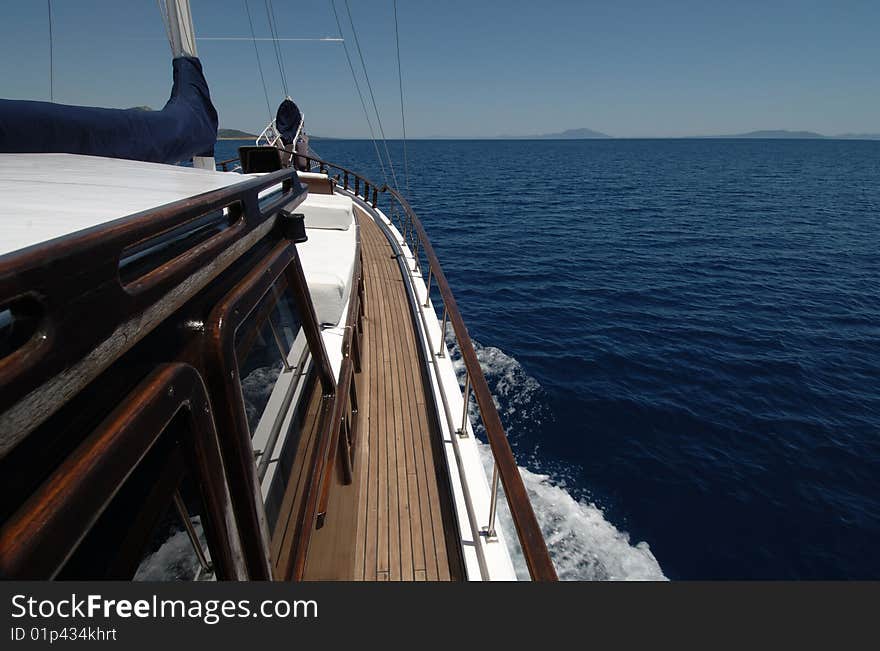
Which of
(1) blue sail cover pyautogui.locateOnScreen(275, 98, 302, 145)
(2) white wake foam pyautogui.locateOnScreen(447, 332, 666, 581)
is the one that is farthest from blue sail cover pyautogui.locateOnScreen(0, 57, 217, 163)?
(1) blue sail cover pyautogui.locateOnScreen(275, 98, 302, 145)

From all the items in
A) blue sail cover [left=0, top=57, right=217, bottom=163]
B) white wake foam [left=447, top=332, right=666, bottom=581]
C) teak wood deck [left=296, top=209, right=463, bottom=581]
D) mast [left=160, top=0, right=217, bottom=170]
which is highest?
mast [left=160, top=0, right=217, bottom=170]

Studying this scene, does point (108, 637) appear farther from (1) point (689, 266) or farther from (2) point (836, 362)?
(1) point (689, 266)

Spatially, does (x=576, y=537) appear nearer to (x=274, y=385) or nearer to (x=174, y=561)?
(x=274, y=385)

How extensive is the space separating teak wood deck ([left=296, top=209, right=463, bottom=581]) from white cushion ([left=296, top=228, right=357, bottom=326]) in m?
1.10

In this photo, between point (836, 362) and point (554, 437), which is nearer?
point (554, 437)

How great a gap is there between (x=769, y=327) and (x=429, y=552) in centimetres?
1427

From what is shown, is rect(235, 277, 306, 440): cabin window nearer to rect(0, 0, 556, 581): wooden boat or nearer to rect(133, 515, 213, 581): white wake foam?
rect(0, 0, 556, 581): wooden boat

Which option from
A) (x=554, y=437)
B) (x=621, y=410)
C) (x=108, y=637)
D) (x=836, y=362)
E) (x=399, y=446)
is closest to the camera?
(x=108, y=637)

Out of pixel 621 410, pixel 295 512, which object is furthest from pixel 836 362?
pixel 295 512

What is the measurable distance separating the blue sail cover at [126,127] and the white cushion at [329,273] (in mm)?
1482

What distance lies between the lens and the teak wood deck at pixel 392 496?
10.1 feet

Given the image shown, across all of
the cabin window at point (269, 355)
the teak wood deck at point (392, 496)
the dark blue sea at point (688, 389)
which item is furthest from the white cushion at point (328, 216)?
the dark blue sea at point (688, 389)

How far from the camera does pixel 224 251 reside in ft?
4.94

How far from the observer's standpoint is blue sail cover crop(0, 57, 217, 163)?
116 inches
